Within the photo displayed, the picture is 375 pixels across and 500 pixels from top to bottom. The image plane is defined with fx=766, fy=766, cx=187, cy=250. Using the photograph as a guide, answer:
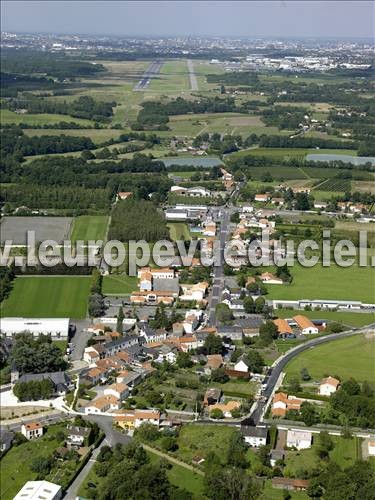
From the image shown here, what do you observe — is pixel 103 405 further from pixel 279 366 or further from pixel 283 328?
pixel 283 328

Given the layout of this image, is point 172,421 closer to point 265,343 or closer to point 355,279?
point 265,343

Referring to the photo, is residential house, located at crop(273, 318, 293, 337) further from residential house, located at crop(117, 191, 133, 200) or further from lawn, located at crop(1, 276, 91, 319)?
residential house, located at crop(117, 191, 133, 200)

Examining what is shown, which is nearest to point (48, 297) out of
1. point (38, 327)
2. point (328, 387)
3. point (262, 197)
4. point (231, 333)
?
point (38, 327)

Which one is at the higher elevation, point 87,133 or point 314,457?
point 87,133

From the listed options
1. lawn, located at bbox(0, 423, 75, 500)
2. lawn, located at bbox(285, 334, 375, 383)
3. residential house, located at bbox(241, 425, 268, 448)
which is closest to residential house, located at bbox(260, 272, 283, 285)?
lawn, located at bbox(285, 334, 375, 383)

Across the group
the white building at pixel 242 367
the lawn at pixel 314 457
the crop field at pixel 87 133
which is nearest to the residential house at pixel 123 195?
the crop field at pixel 87 133

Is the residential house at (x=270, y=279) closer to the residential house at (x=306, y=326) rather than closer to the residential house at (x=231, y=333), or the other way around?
the residential house at (x=306, y=326)

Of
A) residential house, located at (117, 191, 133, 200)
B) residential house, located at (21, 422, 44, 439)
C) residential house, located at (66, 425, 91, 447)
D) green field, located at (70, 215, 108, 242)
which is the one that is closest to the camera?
residential house, located at (66, 425, 91, 447)
